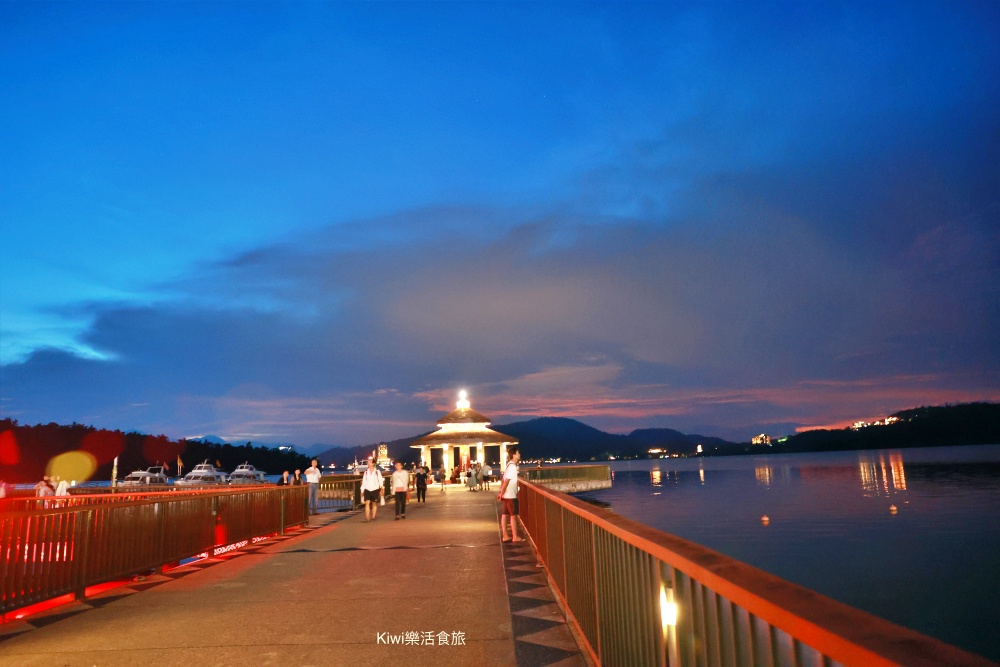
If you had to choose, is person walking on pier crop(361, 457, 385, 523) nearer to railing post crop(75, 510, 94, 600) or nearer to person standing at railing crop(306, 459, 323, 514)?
person standing at railing crop(306, 459, 323, 514)

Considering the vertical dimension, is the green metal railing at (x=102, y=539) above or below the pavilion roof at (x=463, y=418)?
below

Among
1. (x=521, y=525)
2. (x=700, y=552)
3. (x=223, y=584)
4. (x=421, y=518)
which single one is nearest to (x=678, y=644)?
(x=700, y=552)

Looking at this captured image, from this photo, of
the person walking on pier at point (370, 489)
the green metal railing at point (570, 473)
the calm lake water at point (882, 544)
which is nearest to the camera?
the person walking on pier at point (370, 489)

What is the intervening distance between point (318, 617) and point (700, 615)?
210 inches

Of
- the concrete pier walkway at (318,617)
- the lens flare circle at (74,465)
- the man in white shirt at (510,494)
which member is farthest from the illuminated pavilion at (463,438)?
the lens flare circle at (74,465)

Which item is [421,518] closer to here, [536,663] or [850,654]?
[536,663]

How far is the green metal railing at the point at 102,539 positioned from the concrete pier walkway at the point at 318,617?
30 cm

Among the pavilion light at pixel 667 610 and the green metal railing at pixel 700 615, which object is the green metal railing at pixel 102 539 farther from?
the pavilion light at pixel 667 610

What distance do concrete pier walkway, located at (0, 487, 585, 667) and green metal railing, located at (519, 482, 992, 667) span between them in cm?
106

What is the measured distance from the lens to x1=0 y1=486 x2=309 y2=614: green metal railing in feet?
23.8

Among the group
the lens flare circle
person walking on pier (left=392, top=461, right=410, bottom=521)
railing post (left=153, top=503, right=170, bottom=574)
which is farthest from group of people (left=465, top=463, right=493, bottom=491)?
the lens flare circle

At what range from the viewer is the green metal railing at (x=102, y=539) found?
23.8ft

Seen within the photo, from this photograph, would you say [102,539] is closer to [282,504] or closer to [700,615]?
[282,504]

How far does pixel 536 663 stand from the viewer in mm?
5230
